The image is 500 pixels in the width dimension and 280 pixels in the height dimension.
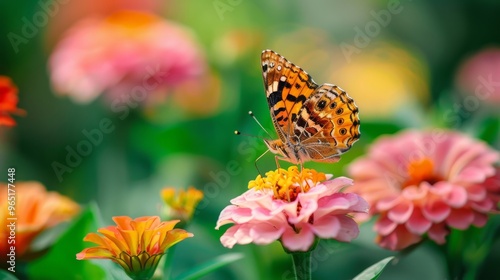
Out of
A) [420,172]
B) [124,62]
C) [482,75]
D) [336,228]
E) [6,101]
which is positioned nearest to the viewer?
[336,228]

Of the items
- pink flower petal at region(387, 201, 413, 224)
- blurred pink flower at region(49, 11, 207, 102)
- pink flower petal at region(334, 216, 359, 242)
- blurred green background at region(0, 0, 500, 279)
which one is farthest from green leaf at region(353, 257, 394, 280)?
blurred pink flower at region(49, 11, 207, 102)

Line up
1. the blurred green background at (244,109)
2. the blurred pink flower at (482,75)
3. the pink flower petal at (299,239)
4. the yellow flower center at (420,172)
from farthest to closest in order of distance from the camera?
1. the blurred pink flower at (482,75)
2. the blurred green background at (244,109)
3. the yellow flower center at (420,172)
4. the pink flower petal at (299,239)

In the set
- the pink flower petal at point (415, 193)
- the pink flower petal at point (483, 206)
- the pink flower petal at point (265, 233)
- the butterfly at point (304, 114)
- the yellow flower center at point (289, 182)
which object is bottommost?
the pink flower petal at point (483, 206)

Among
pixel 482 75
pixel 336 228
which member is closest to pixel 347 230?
pixel 336 228

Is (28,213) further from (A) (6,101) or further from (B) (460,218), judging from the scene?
(B) (460,218)

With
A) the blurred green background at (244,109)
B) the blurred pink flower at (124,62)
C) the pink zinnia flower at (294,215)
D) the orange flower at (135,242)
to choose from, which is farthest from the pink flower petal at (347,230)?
the blurred pink flower at (124,62)

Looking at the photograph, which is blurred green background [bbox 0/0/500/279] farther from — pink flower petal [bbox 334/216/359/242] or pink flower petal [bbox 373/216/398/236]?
pink flower petal [bbox 334/216/359/242]

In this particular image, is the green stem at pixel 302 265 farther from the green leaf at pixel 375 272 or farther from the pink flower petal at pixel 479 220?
the pink flower petal at pixel 479 220
